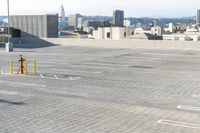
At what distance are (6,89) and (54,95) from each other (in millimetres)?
2915

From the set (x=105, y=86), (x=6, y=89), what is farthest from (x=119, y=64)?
(x=6, y=89)

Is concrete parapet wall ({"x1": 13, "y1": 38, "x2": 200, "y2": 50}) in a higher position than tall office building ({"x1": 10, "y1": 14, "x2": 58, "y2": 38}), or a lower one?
lower

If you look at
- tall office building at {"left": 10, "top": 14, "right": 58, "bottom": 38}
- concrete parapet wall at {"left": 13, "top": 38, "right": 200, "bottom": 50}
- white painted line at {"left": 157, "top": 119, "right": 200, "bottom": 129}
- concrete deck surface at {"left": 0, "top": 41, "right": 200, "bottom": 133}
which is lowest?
white painted line at {"left": 157, "top": 119, "right": 200, "bottom": 129}

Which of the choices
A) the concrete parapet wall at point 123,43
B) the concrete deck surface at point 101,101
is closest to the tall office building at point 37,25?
the concrete parapet wall at point 123,43

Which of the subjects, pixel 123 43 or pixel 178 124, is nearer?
pixel 178 124

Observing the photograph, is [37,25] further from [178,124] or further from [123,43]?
[178,124]

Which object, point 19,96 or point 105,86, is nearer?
point 19,96

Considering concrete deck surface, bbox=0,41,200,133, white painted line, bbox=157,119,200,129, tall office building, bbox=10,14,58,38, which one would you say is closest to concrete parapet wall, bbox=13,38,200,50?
tall office building, bbox=10,14,58,38

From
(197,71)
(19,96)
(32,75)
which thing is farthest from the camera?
(197,71)

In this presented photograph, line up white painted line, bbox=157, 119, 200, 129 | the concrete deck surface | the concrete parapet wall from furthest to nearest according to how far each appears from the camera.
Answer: the concrete parapet wall, the concrete deck surface, white painted line, bbox=157, 119, 200, 129

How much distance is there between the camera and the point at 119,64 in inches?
1158

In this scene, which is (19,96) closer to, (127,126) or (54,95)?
(54,95)

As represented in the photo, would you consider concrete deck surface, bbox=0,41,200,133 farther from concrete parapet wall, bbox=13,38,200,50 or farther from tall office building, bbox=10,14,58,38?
tall office building, bbox=10,14,58,38

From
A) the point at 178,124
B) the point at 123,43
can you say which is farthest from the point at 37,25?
the point at 178,124
